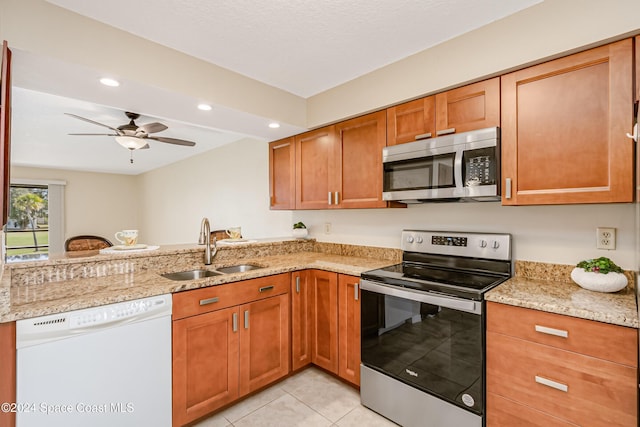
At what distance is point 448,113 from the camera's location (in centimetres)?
193

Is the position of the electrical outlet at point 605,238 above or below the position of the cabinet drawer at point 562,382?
above

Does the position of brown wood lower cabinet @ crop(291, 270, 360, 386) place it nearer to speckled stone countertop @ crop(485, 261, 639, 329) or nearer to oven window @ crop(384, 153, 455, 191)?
oven window @ crop(384, 153, 455, 191)

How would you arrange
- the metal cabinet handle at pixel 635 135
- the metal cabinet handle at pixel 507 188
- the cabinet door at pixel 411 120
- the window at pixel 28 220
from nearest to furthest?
1. the metal cabinet handle at pixel 635 135
2. the metal cabinet handle at pixel 507 188
3. the cabinet door at pixel 411 120
4. the window at pixel 28 220

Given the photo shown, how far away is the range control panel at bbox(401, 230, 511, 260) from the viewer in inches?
75.4

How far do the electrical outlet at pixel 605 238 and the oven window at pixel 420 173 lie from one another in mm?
783

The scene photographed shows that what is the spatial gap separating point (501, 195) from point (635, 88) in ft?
2.30

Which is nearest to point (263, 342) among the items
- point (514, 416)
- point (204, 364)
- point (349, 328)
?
point (204, 364)

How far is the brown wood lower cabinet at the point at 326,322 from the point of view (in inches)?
84.6

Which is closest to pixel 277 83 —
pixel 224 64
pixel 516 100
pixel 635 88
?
pixel 224 64

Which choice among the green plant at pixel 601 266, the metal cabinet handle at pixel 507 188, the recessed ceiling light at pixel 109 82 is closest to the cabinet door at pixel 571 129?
the metal cabinet handle at pixel 507 188

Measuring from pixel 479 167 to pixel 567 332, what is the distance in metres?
0.93

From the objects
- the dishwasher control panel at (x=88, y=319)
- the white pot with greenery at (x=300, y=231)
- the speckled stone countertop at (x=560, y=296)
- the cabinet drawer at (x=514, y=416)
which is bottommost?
the cabinet drawer at (x=514, y=416)

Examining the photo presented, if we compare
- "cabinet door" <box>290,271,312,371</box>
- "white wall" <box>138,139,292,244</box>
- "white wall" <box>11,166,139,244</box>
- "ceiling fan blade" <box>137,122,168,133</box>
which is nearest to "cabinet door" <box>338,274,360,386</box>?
"cabinet door" <box>290,271,312,371</box>

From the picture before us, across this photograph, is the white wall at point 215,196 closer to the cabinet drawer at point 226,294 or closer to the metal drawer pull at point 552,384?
the cabinet drawer at point 226,294
